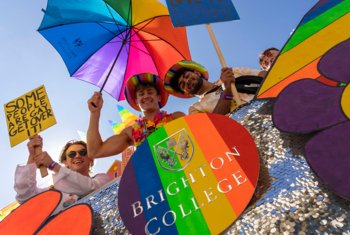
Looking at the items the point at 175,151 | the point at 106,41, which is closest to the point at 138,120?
the point at 175,151

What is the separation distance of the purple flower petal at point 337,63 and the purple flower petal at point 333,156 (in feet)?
0.96

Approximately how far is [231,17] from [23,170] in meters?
1.64

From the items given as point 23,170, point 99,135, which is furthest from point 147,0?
point 23,170

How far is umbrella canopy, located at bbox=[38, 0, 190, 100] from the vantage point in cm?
341

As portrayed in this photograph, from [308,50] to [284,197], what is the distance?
32.1 inches

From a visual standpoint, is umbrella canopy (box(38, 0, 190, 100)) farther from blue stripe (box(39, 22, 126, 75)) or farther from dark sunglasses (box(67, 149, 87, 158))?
dark sunglasses (box(67, 149, 87, 158))

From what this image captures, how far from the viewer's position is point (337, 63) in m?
1.51

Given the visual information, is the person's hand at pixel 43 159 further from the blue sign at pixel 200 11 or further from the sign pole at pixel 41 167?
the blue sign at pixel 200 11

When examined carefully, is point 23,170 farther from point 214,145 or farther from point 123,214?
point 214,145

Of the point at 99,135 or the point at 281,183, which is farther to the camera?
the point at 99,135

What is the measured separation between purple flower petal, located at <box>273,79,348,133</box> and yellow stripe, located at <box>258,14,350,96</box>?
164 mm

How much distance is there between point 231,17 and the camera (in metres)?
2.35

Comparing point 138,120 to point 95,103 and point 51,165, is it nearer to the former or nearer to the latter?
point 95,103

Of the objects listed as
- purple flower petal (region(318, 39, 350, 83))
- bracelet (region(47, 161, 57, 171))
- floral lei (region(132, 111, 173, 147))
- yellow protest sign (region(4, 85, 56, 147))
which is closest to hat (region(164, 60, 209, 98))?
floral lei (region(132, 111, 173, 147))
